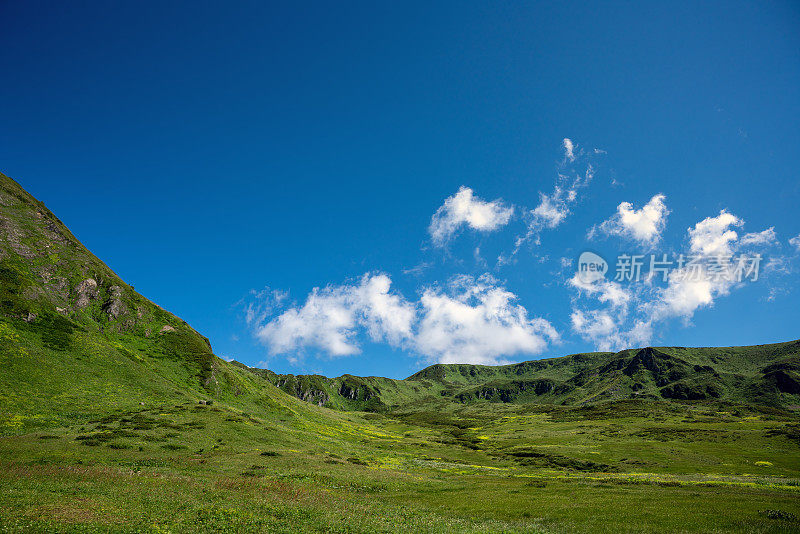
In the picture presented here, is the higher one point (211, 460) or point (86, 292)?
point (86, 292)

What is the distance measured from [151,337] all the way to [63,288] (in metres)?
31.0

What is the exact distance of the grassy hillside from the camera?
95.6ft

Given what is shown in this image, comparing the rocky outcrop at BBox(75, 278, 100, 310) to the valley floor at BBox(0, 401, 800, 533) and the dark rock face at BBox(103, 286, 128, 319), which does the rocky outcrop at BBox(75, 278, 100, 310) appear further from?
the valley floor at BBox(0, 401, 800, 533)

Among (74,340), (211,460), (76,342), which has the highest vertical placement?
(74,340)

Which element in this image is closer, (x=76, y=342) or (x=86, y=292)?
(x=76, y=342)

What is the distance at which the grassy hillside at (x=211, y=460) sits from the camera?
29.1 meters

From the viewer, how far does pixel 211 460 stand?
5319 centimetres

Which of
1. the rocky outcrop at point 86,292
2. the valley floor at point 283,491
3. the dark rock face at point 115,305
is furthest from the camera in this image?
the dark rock face at point 115,305

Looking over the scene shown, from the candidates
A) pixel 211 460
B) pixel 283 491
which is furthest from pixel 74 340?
pixel 283 491

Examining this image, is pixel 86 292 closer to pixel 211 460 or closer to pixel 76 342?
pixel 76 342

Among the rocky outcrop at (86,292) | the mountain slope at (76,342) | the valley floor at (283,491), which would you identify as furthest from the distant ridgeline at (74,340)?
the valley floor at (283,491)

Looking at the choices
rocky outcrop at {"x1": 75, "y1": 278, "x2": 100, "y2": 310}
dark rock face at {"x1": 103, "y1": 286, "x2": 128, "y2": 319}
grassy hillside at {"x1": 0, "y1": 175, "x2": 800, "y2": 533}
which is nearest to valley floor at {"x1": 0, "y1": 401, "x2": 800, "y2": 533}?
grassy hillside at {"x1": 0, "y1": 175, "x2": 800, "y2": 533}

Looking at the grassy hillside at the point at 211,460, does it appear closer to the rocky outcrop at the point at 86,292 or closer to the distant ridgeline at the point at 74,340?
the distant ridgeline at the point at 74,340

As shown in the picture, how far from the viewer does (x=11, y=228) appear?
361 ft
